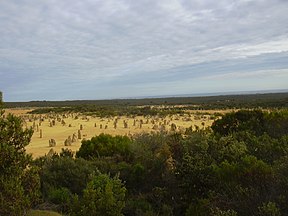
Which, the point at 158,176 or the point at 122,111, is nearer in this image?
the point at 158,176

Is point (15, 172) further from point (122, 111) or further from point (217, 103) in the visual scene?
point (217, 103)

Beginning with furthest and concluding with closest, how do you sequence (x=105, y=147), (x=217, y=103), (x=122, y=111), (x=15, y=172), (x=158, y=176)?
(x=217, y=103) → (x=122, y=111) → (x=105, y=147) → (x=158, y=176) → (x=15, y=172)

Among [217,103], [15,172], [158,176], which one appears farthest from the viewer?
[217,103]

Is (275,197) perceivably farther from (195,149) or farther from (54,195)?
(54,195)

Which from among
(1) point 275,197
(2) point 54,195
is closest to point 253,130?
(1) point 275,197

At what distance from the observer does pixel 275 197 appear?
25.9 ft

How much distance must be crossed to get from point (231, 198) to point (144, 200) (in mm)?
A: 3082

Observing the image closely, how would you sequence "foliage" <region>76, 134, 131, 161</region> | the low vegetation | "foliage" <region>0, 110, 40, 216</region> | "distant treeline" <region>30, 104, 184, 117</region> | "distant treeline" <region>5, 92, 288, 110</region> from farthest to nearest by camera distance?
"distant treeline" <region>5, 92, 288, 110</region>, "distant treeline" <region>30, 104, 184, 117</region>, "foliage" <region>76, 134, 131, 161</region>, the low vegetation, "foliage" <region>0, 110, 40, 216</region>

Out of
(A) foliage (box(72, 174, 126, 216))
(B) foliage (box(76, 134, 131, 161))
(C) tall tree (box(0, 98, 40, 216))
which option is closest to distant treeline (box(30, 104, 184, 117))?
(B) foliage (box(76, 134, 131, 161))

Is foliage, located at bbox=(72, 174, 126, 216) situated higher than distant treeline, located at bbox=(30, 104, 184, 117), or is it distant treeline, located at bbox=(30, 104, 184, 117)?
distant treeline, located at bbox=(30, 104, 184, 117)

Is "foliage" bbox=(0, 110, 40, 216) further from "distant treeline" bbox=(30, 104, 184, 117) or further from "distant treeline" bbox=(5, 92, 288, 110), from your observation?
"distant treeline" bbox=(5, 92, 288, 110)

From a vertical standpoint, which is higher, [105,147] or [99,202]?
[105,147]

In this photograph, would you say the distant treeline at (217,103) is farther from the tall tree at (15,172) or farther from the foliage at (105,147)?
the tall tree at (15,172)

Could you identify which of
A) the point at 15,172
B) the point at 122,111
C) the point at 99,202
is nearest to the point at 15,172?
the point at 15,172
